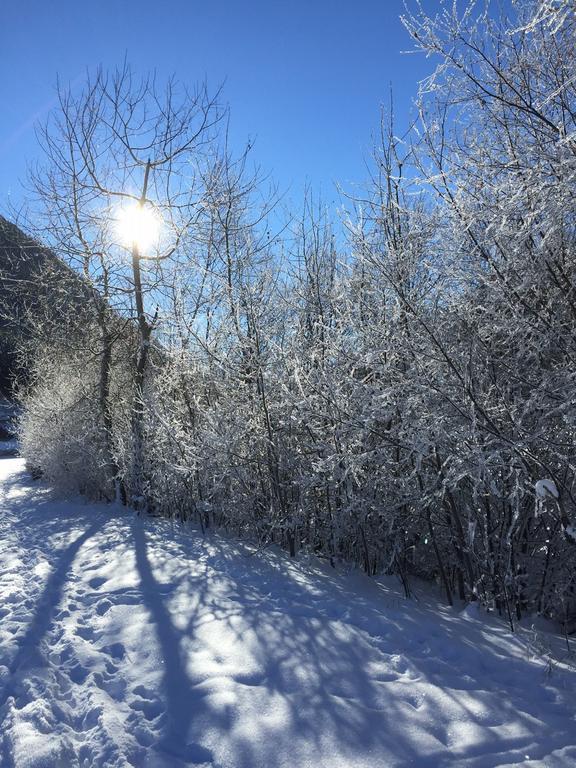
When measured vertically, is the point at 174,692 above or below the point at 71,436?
below

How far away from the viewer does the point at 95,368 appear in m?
13.0

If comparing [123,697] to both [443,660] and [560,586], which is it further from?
[560,586]

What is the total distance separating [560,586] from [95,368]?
1142 cm

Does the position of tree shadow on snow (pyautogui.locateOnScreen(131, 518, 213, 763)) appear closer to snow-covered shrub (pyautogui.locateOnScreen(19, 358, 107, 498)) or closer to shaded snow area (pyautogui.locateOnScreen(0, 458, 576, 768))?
shaded snow area (pyautogui.locateOnScreen(0, 458, 576, 768))

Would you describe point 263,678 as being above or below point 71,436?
below

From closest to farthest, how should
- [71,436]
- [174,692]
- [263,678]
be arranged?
1. [174,692]
2. [263,678]
3. [71,436]

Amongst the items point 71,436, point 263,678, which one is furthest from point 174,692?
point 71,436

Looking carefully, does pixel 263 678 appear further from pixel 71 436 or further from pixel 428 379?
pixel 71 436

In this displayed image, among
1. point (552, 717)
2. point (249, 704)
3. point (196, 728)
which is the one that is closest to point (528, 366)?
point (552, 717)

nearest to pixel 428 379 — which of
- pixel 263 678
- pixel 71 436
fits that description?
pixel 263 678

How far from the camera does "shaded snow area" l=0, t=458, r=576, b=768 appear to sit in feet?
7.93

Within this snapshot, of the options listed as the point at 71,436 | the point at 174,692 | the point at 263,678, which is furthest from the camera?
the point at 71,436

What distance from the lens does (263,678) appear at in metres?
3.05

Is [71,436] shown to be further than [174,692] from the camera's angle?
Yes
